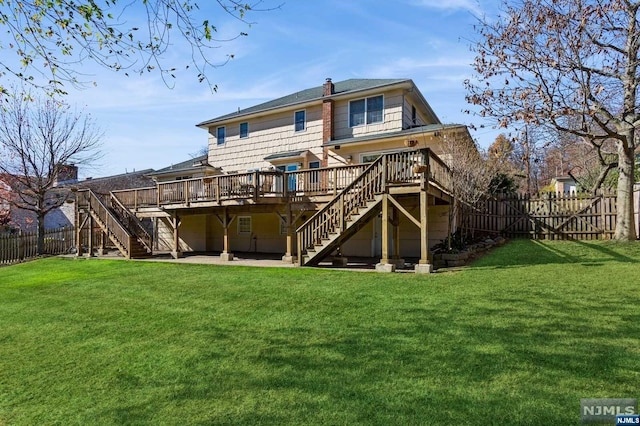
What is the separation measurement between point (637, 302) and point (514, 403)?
448 cm

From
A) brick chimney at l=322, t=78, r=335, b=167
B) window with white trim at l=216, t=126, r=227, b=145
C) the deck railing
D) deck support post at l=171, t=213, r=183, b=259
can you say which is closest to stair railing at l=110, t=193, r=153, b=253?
the deck railing

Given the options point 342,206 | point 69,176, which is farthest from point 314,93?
point 69,176

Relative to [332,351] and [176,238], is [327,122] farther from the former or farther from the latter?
[332,351]

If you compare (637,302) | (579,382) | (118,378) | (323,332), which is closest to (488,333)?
(579,382)

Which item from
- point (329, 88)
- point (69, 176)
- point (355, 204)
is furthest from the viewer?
point (69, 176)

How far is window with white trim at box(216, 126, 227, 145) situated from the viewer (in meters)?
→ 21.3

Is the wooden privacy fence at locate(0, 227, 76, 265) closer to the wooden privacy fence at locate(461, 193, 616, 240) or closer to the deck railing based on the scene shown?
the deck railing

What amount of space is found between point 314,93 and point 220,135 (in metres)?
5.87

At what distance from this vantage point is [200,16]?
4766 millimetres

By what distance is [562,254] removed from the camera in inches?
458

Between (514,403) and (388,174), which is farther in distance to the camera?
(388,174)

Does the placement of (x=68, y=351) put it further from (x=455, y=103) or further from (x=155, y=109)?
(x=455, y=103)

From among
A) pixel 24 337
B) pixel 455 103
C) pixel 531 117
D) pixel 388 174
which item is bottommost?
pixel 24 337

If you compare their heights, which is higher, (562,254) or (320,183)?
(320,183)
